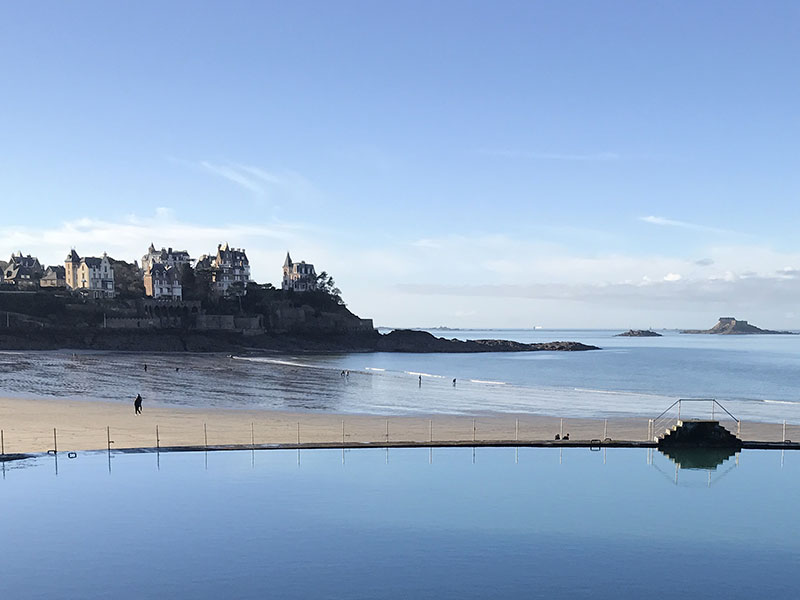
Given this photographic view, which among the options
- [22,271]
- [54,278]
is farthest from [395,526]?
[22,271]

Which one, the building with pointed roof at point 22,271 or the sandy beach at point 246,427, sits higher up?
the building with pointed roof at point 22,271

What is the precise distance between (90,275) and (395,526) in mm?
160173

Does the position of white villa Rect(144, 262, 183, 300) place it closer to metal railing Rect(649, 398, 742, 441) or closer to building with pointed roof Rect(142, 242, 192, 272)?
building with pointed roof Rect(142, 242, 192, 272)

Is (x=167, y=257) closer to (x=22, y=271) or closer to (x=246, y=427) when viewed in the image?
(x=22, y=271)

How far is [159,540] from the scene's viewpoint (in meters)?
22.5

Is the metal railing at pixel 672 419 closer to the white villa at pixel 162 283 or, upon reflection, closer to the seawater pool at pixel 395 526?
the seawater pool at pixel 395 526

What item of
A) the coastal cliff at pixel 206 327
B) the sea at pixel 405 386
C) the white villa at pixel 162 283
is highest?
the white villa at pixel 162 283

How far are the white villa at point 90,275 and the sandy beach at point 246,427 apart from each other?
119469 mm

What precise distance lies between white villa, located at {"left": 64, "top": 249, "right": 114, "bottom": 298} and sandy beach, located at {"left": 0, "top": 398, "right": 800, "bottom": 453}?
11947 cm

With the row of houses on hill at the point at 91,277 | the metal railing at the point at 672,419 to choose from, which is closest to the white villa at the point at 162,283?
the row of houses on hill at the point at 91,277

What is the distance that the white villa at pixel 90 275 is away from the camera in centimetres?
16375

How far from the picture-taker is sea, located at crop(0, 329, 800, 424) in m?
57.5

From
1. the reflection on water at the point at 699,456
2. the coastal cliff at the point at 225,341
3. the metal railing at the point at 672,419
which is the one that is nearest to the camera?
the reflection on water at the point at 699,456

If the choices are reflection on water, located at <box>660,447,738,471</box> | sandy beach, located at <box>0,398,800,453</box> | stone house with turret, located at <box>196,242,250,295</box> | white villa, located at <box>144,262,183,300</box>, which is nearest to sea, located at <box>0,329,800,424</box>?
sandy beach, located at <box>0,398,800,453</box>
